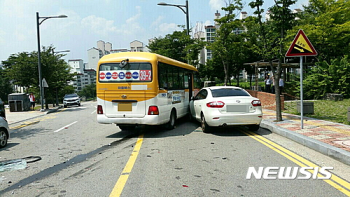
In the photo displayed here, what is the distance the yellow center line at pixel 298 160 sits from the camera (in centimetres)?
443

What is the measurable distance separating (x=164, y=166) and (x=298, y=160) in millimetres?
2754

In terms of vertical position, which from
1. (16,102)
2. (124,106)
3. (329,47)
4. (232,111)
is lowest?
(16,102)

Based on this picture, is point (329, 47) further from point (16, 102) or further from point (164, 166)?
point (16, 102)

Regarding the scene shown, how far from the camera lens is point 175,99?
37.2ft

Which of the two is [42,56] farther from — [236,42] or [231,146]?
[231,146]

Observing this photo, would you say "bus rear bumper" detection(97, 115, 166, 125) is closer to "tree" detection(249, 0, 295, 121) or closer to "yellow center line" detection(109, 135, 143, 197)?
"yellow center line" detection(109, 135, 143, 197)

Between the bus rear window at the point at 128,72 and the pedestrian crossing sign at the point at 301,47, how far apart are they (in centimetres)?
449

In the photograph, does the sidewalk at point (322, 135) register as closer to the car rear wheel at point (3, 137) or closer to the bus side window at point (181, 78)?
the bus side window at point (181, 78)

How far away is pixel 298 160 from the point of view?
5977mm

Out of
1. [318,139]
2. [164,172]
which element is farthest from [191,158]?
[318,139]

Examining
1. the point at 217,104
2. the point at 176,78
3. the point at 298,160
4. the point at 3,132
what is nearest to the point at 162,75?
the point at 176,78

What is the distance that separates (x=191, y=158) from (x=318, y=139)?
3426 mm

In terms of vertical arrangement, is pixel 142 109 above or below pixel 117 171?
above

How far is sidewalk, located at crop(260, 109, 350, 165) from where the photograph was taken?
20.2ft
